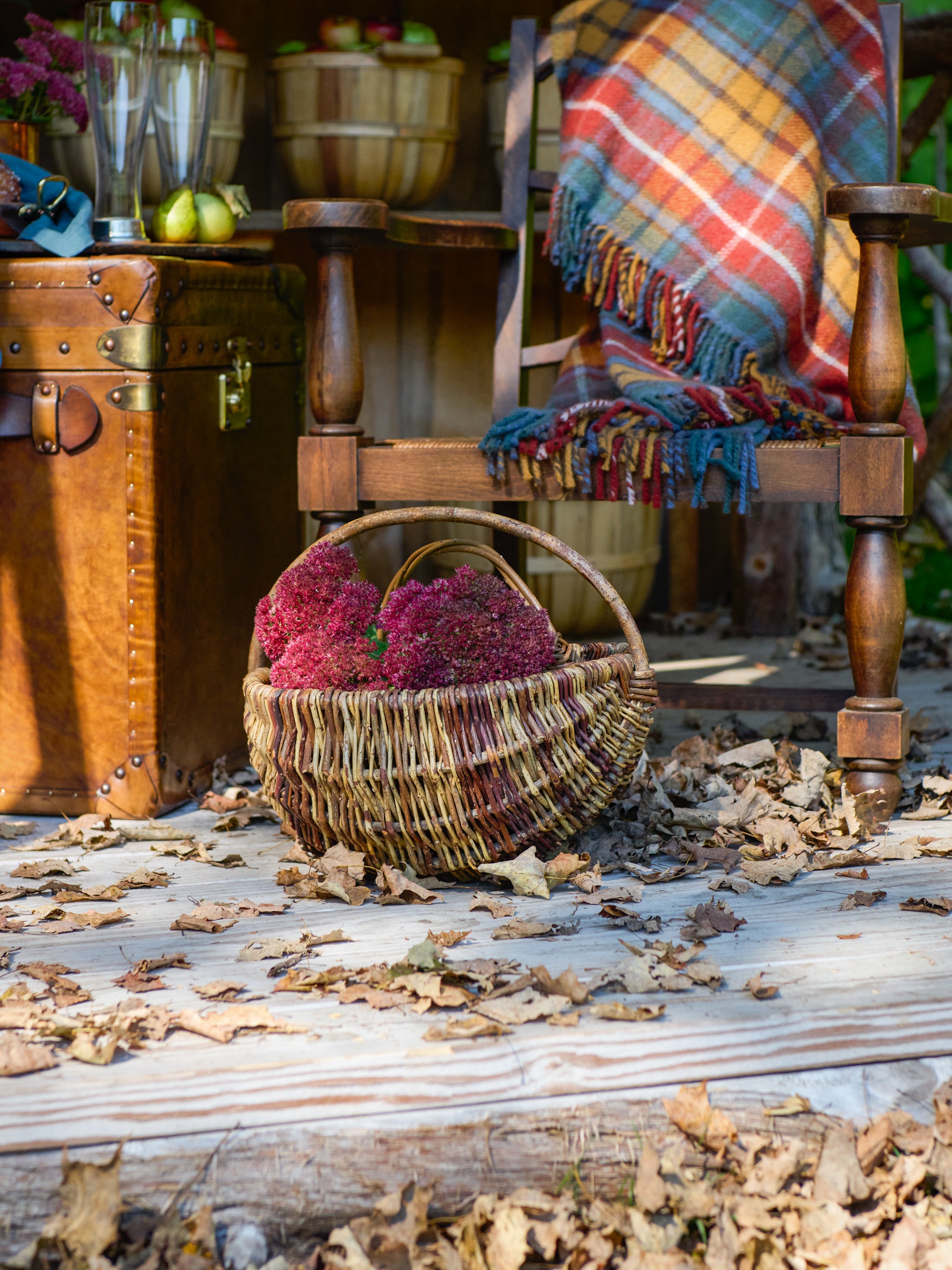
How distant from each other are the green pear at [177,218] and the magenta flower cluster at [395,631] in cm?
78

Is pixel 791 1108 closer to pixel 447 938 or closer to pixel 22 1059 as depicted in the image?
pixel 447 938

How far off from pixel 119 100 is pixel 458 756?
122cm

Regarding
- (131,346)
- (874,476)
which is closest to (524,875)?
(874,476)

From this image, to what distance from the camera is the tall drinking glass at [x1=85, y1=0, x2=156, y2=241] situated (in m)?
2.10

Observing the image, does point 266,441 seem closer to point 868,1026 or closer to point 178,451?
point 178,451

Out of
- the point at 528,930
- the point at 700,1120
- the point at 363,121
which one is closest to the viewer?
the point at 700,1120

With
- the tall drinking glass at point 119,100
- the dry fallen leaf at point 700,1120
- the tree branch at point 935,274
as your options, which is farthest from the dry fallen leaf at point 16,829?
the tree branch at point 935,274

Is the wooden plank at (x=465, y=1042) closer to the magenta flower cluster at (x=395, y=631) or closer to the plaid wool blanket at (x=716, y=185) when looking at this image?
the magenta flower cluster at (x=395, y=631)

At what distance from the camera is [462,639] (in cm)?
167

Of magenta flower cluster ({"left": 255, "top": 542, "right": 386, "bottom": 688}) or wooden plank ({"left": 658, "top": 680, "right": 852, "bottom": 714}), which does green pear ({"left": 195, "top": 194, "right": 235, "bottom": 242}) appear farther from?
wooden plank ({"left": 658, "top": 680, "right": 852, "bottom": 714})

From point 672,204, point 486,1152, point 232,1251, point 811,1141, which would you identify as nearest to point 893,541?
point 672,204

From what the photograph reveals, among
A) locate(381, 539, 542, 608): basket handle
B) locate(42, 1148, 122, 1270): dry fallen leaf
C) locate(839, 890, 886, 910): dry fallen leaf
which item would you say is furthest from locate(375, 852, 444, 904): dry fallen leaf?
locate(42, 1148, 122, 1270): dry fallen leaf

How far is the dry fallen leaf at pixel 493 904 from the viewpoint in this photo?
1613 mm

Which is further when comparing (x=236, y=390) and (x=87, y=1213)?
(x=236, y=390)
